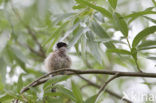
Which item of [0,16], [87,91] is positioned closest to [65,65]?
[0,16]

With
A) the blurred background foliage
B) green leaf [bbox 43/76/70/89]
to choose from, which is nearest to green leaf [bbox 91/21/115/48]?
the blurred background foliage

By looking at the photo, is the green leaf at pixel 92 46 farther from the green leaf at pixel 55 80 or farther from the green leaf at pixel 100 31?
the green leaf at pixel 55 80

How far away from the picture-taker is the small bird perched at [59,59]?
1.88 metres

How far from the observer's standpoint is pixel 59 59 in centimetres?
188

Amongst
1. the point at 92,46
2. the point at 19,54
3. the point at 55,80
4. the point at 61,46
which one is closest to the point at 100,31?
the point at 92,46

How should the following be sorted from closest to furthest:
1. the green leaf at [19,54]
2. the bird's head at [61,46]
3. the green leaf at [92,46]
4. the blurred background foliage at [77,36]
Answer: the blurred background foliage at [77,36]
the green leaf at [92,46]
the bird's head at [61,46]
the green leaf at [19,54]

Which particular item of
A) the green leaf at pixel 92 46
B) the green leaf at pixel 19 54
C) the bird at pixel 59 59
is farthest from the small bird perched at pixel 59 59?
the green leaf at pixel 92 46

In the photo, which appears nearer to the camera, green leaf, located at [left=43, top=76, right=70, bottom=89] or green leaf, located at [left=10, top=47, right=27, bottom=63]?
green leaf, located at [left=43, top=76, right=70, bottom=89]

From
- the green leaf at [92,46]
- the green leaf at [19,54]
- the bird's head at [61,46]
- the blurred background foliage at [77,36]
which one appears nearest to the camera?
the blurred background foliage at [77,36]

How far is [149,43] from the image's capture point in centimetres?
129

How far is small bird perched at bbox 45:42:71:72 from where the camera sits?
1882mm

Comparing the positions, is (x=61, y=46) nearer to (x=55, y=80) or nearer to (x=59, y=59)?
(x=59, y=59)

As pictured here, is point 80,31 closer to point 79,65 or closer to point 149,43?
point 149,43

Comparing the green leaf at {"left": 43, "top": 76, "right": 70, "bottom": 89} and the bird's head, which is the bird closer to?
the bird's head
